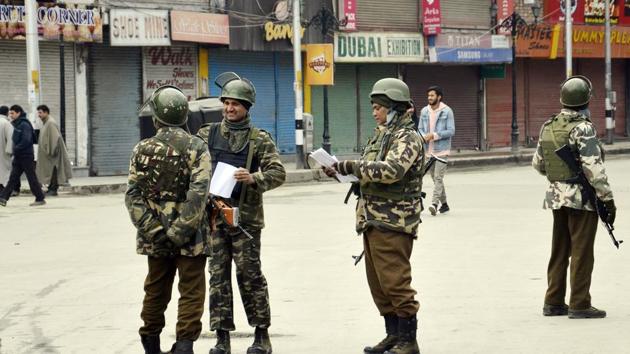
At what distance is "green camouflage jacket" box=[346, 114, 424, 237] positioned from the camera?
804 cm

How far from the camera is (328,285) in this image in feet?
38.0

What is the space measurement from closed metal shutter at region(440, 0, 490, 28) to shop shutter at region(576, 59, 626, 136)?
6.83 meters

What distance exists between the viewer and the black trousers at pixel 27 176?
70.8ft

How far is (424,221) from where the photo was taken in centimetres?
1752

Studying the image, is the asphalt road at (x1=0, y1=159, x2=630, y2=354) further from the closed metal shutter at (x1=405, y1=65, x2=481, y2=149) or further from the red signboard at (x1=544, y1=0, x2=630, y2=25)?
the red signboard at (x1=544, y1=0, x2=630, y2=25)

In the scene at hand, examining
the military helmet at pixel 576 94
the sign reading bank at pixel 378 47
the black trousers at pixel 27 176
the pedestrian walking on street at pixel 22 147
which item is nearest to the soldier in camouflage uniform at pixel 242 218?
the military helmet at pixel 576 94

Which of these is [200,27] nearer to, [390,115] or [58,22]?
[58,22]

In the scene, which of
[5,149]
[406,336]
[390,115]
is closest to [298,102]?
[5,149]

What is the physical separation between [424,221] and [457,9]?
23772 mm

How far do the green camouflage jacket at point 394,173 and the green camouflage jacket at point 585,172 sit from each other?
168 centimetres

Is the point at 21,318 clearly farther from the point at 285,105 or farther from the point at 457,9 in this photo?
the point at 457,9

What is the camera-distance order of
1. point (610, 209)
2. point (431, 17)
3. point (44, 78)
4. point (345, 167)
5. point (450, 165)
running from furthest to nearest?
1. point (431, 17)
2. point (450, 165)
3. point (44, 78)
4. point (610, 209)
5. point (345, 167)

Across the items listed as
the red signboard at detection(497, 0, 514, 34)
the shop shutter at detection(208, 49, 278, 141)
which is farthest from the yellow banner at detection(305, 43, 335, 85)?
the red signboard at detection(497, 0, 514, 34)

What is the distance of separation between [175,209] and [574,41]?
3815 cm
